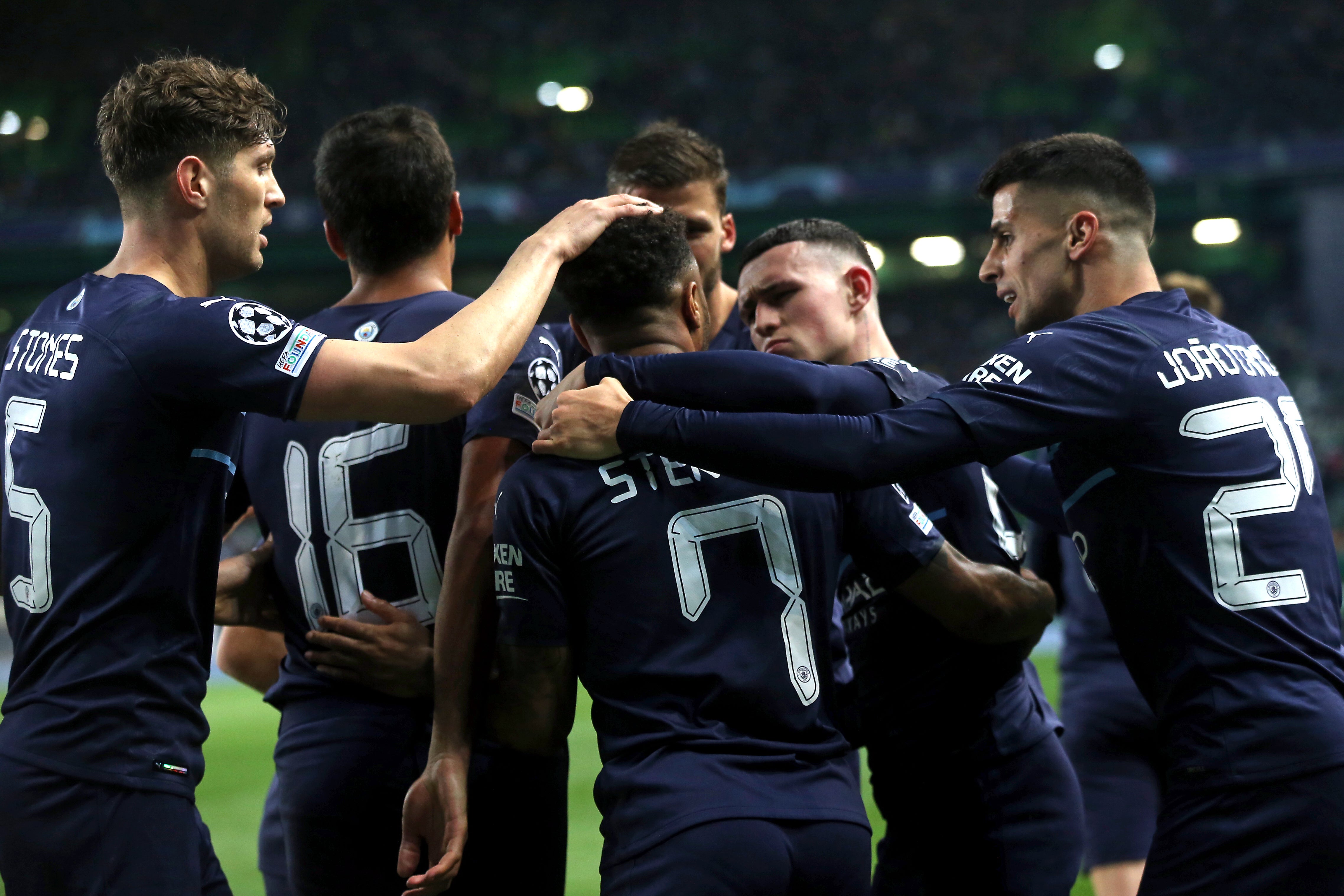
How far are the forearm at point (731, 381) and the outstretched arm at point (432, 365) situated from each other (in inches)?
8.4

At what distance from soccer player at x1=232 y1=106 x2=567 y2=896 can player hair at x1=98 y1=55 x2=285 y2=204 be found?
15.9 inches

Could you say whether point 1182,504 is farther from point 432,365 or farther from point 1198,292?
point 1198,292

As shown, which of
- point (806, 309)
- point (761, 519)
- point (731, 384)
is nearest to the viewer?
point (761, 519)

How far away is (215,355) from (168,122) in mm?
586

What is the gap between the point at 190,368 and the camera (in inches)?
90.6

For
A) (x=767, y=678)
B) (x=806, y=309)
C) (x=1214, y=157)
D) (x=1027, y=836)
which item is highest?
(x=1214, y=157)

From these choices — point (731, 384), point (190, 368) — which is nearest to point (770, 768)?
point (731, 384)

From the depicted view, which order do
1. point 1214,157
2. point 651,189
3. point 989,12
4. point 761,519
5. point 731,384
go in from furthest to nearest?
point 989,12
point 1214,157
point 651,189
point 731,384
point 761,519

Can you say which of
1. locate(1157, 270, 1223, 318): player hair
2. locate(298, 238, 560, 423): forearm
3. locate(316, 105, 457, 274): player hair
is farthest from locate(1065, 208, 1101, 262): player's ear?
locate(1157, 270, 1223, 318): player hair

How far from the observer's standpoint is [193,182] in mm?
2547

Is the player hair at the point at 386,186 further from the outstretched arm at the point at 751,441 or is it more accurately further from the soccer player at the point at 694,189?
the soccer player at the point at 694,189

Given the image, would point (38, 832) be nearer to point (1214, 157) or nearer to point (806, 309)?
point (806, 309)

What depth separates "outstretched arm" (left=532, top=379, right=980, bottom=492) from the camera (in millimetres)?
2424

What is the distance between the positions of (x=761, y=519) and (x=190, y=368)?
116cm
